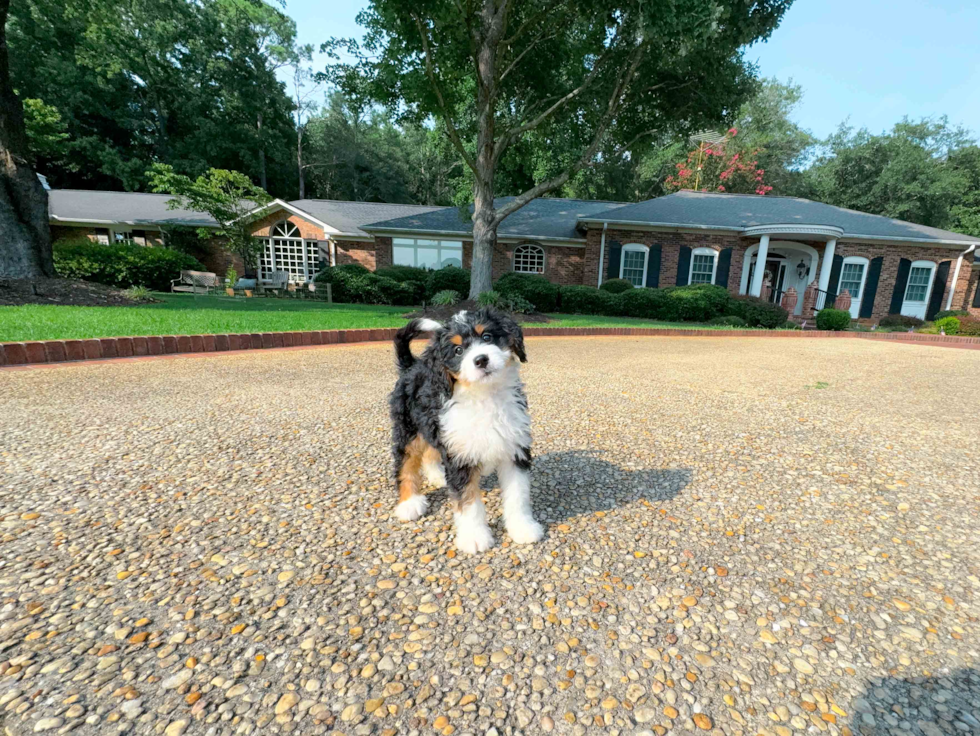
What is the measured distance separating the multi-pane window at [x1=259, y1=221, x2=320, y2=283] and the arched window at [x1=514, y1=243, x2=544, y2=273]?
11015 mm

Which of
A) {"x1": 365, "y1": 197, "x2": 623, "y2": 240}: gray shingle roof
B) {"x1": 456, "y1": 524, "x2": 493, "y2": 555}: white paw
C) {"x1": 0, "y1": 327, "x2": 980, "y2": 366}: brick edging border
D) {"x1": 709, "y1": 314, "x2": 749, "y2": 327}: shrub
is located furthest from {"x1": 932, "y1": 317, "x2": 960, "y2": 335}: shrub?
{"x1": 456, "y1": 524, "x2": 493, "y2": 555}: white paw

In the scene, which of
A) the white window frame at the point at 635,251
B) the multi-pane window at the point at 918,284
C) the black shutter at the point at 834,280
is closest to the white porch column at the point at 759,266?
the black shutter at the point at 834,280

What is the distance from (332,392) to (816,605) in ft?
15.0

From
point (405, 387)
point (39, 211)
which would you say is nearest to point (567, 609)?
point (405, 387)

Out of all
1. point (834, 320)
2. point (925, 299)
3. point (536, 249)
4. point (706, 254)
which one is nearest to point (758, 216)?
point (706, 254)

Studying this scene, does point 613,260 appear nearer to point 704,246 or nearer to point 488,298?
point 704,246

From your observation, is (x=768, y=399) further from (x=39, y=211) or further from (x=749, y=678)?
(x=39, y=211)

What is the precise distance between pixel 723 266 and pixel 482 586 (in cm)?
2113

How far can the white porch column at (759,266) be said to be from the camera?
17953mm

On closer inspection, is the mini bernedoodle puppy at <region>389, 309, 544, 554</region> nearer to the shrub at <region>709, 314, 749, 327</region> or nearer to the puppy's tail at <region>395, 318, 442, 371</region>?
the puppy's tail at <region>395, 318, 442, 371</region>

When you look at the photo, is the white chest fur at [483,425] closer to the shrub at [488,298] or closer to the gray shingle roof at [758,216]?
the shrub at [488,298]

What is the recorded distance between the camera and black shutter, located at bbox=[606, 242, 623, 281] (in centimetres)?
1910

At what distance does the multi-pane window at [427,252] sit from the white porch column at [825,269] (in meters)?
16.4

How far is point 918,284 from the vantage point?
19.3 meters
